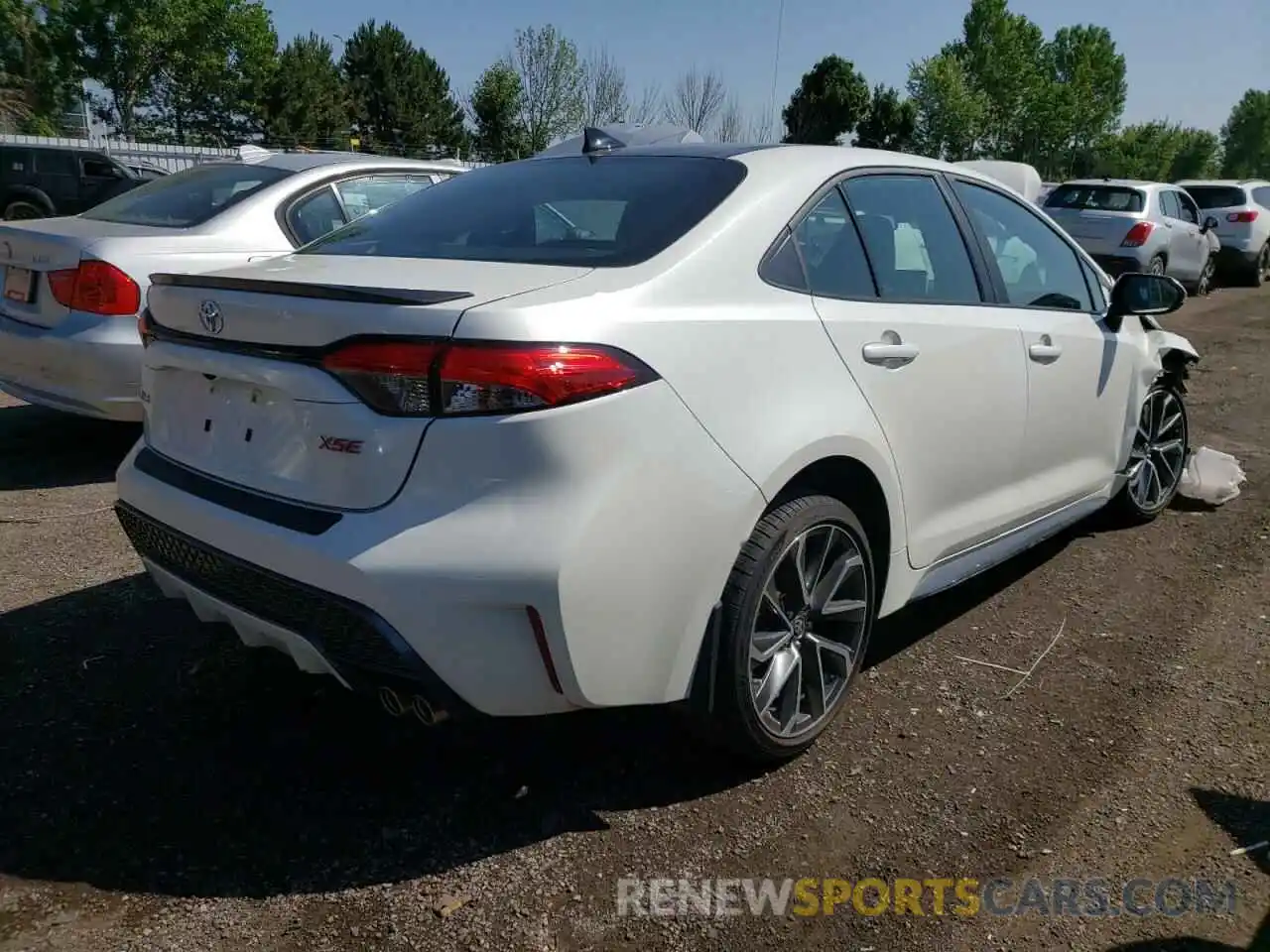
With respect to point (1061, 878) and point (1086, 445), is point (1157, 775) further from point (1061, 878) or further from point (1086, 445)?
point (1086, 445)

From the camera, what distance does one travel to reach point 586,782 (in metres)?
2.58

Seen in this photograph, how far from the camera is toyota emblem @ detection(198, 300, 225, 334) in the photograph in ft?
7.56

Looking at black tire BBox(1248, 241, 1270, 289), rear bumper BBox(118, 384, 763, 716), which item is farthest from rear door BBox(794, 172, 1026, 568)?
black tire BBox(1248, 241, 1270, 289)

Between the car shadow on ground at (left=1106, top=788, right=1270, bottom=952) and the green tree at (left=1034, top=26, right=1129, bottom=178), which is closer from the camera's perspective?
the car shadow on ground at (left=1106, top=788, right=1270, bottom=952)

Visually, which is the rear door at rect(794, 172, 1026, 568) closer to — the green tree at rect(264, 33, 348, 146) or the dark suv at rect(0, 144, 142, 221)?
the dark suv at rect(0, 144, 142, 221)

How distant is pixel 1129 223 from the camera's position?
516 inches

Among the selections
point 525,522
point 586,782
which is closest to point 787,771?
point 586,782

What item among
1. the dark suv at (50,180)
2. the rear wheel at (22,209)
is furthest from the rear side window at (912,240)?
the rear wheel at (22,209)

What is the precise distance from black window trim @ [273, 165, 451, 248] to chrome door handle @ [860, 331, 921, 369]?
334 cm

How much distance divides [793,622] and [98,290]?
12.1ft

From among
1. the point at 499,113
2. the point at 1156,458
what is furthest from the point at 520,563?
the point at 499,113

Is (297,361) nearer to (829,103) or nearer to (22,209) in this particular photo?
(22,209)

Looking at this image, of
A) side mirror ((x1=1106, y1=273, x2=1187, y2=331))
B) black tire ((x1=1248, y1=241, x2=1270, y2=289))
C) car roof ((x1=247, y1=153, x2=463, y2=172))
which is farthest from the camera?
black tire ((x1=1248, y1=241, x2=1270, y2=289))

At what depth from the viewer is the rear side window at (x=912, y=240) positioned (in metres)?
2.90
